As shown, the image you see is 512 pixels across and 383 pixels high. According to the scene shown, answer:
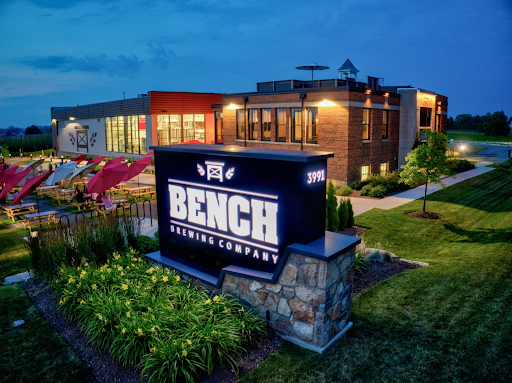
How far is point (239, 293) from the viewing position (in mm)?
7445

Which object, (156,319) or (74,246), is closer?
(156,319)

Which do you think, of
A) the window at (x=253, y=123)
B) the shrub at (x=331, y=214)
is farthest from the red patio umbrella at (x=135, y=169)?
the window at (x=253, y=123)

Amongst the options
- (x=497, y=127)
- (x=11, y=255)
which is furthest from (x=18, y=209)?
(x=497, y=127)

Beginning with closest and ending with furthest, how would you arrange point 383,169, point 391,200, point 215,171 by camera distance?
point 215,171 < point 391,200 < point 383,169

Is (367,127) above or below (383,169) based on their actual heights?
above

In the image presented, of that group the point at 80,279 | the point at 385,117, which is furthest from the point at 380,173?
the point at 80,279

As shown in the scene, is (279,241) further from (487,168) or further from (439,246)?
(487,168)

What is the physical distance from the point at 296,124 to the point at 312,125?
1.24m

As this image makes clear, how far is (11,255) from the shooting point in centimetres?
1298

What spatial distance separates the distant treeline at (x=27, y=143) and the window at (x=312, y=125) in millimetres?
55866

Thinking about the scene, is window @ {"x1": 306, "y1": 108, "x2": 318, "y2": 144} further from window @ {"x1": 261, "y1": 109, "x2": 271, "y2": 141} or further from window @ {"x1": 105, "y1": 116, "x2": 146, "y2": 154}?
window @ {"x1": 105, "y1": 116, "x2": 146, "y2": 154}

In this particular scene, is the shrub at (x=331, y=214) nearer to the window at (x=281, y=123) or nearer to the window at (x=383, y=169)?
the window at (x=281, y=123)

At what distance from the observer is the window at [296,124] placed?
2652 cm

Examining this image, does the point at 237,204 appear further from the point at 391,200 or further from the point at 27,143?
the point at 27,143
